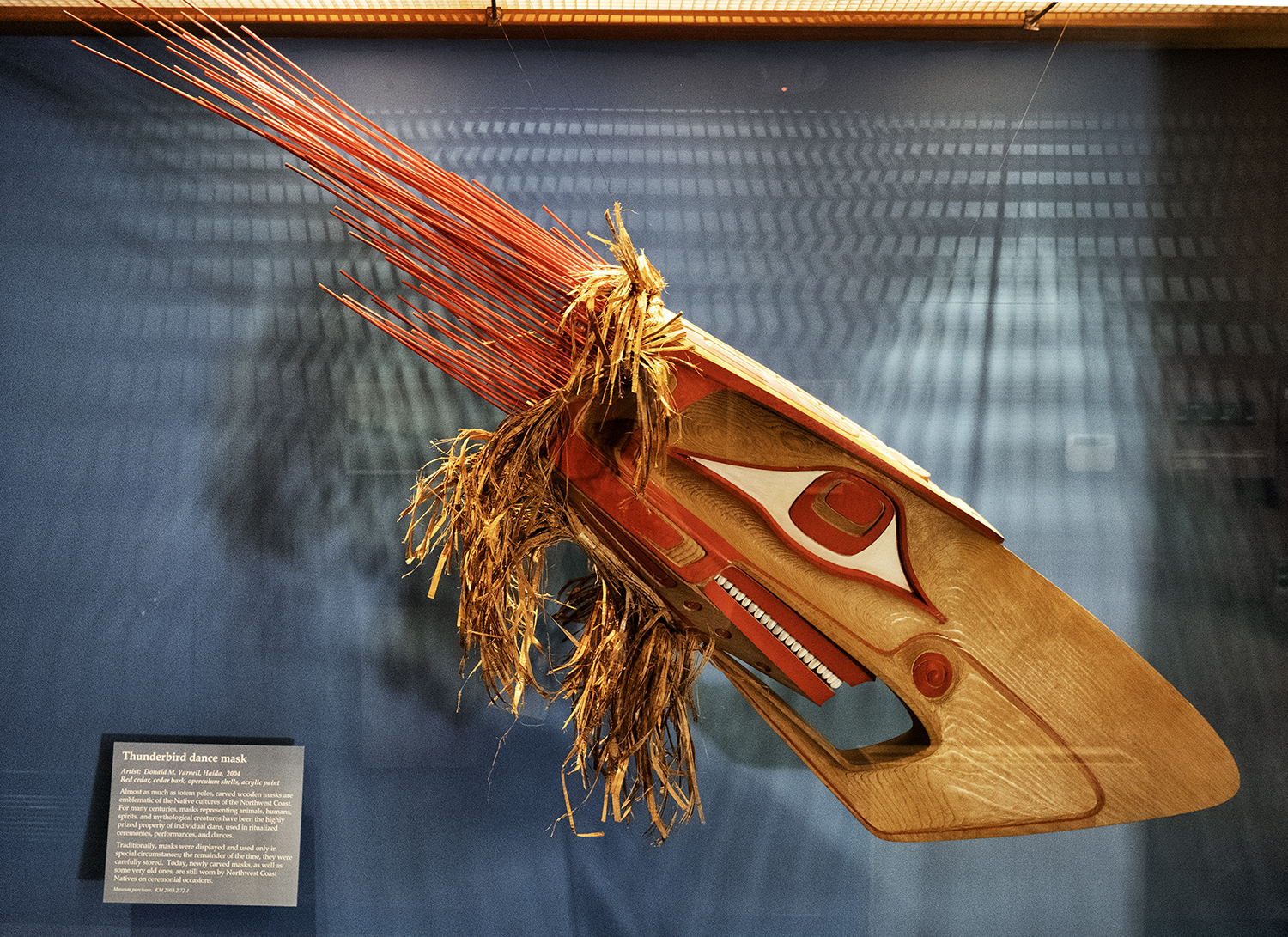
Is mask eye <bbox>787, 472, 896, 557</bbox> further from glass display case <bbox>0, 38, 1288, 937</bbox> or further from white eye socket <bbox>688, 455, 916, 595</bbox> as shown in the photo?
glass display case <bbox>0, 38, 1288, 937</bbox>

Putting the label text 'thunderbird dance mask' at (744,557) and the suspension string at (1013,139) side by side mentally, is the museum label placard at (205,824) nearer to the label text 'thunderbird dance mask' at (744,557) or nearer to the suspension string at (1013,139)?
the label text 'thunderbird dance mask' at (744,557)

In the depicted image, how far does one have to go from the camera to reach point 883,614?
3.20 feet

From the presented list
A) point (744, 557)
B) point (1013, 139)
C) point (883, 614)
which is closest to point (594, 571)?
point (744, 557)

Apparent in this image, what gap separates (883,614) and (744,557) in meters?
0.17

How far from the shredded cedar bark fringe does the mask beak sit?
0.11 ft

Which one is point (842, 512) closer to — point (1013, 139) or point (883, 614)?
point (883, 614)

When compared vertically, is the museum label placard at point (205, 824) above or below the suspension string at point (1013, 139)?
below

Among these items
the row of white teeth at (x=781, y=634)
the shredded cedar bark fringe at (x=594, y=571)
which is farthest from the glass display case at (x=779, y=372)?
the row of white teeth at (x=781, y=634)

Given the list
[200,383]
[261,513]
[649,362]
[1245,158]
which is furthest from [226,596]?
[1245,158]

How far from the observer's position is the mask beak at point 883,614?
0.95 meters

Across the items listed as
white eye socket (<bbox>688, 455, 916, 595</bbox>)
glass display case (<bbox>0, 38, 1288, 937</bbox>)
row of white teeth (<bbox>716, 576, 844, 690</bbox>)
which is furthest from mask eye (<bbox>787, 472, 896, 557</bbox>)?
glass display case (<bbox>0, 38, 1288, 937</bbox>)

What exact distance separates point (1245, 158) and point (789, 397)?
32.3 inches

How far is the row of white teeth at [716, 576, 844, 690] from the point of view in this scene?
0.96m

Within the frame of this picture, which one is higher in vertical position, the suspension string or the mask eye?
the suspension string
